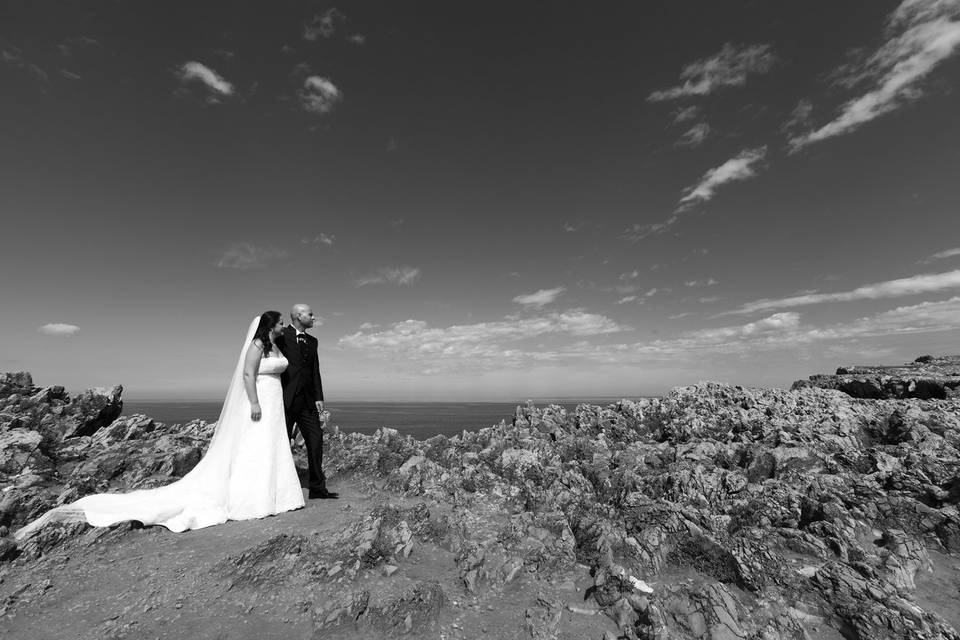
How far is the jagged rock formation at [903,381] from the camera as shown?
15.0 meters

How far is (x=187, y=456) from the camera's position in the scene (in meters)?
10.6

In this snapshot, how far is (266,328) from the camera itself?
8.38 metres

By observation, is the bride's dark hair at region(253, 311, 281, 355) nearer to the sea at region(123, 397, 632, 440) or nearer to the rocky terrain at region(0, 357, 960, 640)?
the rocky terrain at region(0, 357, 960, 640)

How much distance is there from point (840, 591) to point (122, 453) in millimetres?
15356

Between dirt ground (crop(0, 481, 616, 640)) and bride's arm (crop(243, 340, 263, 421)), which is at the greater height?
bride's arm (crop(243, 340, 263, 421))

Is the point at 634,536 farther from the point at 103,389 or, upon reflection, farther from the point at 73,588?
the point at 103,389

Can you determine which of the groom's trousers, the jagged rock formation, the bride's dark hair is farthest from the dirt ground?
the jagged rock formation

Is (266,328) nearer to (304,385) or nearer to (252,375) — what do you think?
(252,375)

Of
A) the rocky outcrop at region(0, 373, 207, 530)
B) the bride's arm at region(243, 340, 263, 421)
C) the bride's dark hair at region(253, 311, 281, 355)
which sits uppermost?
the bride's dark hair at region(253, 311, 281, 355)

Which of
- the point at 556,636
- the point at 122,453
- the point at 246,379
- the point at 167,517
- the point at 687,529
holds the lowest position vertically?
the point at 556,636

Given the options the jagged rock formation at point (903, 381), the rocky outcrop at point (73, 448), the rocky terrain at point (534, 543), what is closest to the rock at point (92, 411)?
the rocky outcrop at point (73, 448)

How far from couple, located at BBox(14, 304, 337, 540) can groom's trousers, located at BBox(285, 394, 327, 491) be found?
21 millimetres

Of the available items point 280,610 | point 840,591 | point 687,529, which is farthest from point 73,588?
point 840,591

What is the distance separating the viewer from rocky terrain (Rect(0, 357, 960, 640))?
4945mm
